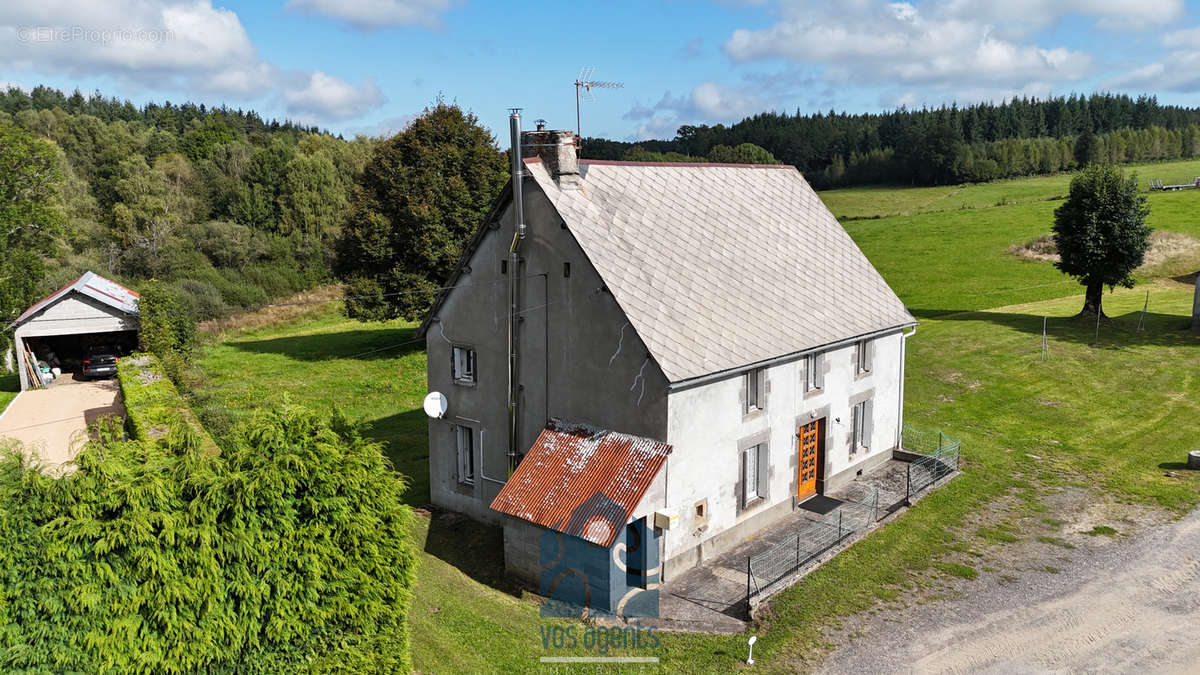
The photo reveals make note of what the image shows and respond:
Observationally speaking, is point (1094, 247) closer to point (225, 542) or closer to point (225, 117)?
point (225, 542)

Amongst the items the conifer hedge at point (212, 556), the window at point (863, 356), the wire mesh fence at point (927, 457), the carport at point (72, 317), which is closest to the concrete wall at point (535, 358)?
the conifer hedge at point (212, 556)

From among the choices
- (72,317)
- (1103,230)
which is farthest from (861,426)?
(72,317)

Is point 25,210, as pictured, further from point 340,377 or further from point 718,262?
point 718,262

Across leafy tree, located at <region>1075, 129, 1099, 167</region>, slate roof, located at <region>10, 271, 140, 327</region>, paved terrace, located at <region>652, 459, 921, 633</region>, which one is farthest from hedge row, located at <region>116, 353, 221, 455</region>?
leafy tree, located at <region>1075, 129, 1099, 167</region>

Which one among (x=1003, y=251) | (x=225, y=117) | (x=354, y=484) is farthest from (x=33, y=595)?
(x=225, y=117)

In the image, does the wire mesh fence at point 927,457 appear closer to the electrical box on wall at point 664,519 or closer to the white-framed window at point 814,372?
the white-framed window at point 814,372
